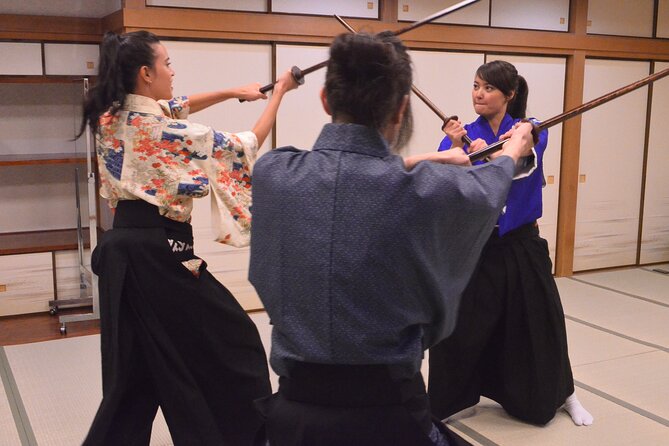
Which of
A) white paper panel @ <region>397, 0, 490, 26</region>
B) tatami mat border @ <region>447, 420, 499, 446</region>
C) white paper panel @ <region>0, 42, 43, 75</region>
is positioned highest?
white paper panel @ <region>397, 0, 490, 26</region>

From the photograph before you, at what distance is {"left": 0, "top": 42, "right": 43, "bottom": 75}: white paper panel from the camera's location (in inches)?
175

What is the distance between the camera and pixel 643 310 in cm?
490

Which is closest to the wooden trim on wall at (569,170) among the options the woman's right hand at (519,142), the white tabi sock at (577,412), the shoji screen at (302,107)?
the shoji screen at (302,107)

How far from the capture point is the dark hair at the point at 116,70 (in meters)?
2.31

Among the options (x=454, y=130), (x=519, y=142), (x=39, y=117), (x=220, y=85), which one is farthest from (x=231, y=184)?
(x=39, y=117)

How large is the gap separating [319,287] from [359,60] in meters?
0.41

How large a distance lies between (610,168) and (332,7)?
2.79 m

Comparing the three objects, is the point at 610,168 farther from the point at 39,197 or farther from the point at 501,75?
the point at 39,197

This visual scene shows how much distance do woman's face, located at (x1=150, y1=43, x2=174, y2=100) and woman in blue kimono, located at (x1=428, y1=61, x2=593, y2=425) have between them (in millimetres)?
1228

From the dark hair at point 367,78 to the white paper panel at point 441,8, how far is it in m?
3.90

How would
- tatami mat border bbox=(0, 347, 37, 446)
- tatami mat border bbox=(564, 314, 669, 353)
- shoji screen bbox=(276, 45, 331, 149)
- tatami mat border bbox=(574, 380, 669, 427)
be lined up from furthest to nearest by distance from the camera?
shoji screen bbox=(276, 45, 331, 149) → tatami mat border bbox=(564, 314, 669, 353) → tatami mat border bbox=(574, 380, 669, 427) → tatami mat border bbox=(0, 347, 37, 446)

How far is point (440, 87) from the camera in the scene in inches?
208

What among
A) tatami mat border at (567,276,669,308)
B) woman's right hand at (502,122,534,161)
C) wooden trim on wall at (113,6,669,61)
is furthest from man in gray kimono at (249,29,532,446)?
tatami mat border at (567,276,669,308)

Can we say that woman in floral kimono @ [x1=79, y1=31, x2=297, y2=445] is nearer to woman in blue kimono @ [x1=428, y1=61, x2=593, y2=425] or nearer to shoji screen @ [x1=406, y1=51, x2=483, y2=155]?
woman in blue kimono @ [x1=428, y1=61, x2=593, y2=425]
